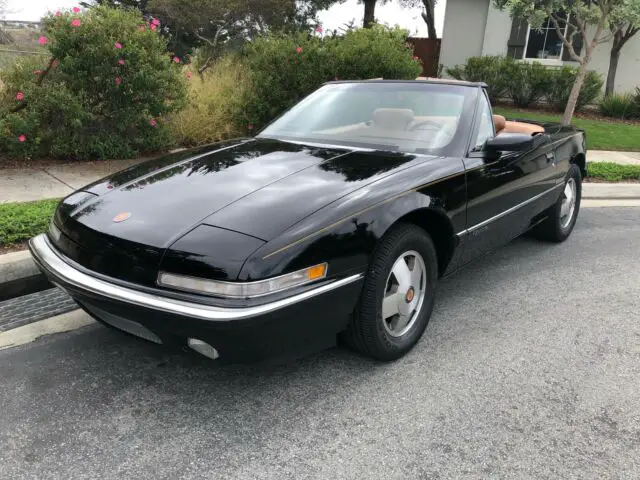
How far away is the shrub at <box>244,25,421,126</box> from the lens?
8102 mm

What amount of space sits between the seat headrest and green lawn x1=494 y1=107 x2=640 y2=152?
8.44m

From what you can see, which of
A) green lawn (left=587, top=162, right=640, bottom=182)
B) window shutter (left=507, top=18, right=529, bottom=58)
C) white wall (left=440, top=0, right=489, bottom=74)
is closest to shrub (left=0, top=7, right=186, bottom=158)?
green lawn (left=587, top=162, right=640, bottom=182)

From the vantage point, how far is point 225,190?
105 inches

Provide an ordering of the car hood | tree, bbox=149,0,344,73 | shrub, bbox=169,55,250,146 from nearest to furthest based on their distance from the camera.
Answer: the car hood, shrub, bbox=169,55,250,146, tree, bbox=149,0,344,73

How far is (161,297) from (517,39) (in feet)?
55.7

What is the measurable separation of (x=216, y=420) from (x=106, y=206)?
1142mm

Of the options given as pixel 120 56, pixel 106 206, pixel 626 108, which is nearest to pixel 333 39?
pixel 120 56

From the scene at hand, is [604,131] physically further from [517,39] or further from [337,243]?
[337,243]

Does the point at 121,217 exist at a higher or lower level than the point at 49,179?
higher

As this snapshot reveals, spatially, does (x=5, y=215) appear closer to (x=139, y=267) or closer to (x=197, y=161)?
(x=197, y=161)

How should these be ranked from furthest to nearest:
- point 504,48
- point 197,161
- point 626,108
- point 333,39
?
1. point 504,48
2. point 626,108
3. point 333,39
4. point 197,161

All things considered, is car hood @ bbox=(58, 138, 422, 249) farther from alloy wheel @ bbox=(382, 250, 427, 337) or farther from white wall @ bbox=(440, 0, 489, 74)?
white wall @ bbox=(440, 0, 489, 74)

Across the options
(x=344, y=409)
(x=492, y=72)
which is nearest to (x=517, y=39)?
(x=492, y=72)

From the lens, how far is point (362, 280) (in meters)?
2.50
